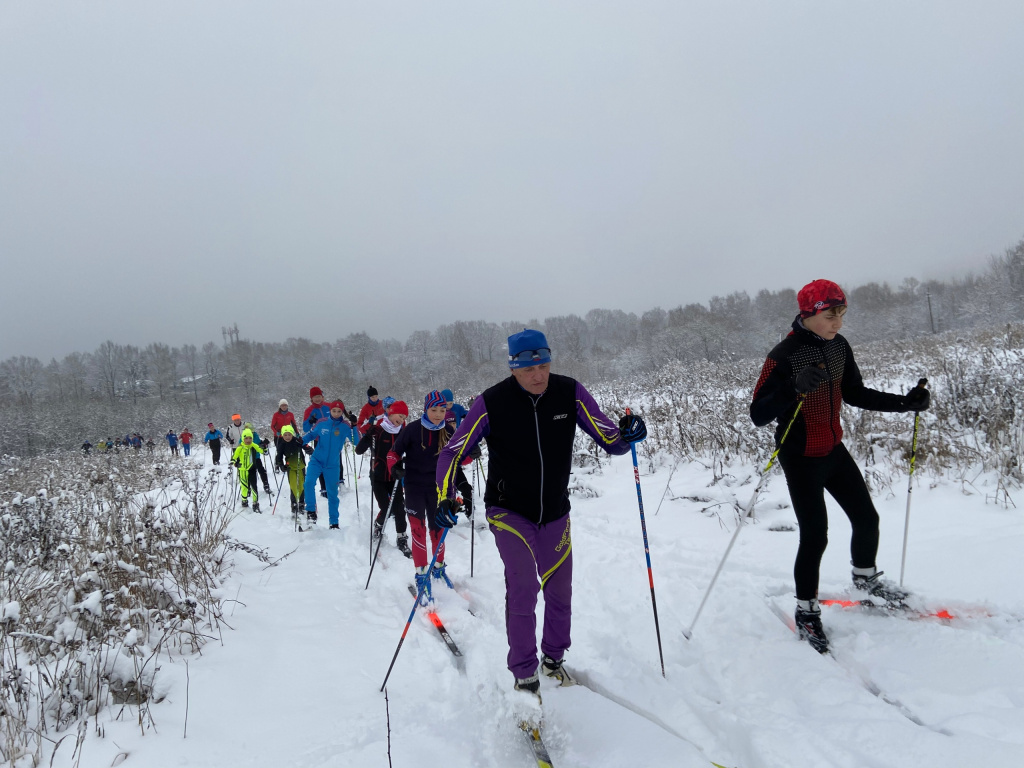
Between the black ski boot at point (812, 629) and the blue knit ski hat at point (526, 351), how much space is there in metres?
2.30

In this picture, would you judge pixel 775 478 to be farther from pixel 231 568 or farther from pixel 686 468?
pixel 231 568

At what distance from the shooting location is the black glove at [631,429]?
3.08 meters

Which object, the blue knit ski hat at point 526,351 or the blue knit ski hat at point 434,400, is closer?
the blue knit ski hat at point 526,351

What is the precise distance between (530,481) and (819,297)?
2.05m

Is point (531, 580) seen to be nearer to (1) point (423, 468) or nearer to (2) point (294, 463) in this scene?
(1) point (423, 468)

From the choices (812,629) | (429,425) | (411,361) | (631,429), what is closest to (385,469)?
(429,425)

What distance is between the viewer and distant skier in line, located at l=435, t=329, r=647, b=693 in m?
2.83

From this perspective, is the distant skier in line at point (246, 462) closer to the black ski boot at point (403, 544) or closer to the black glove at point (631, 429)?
the black ski boot at point (403, 544)

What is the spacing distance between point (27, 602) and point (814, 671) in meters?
5.18

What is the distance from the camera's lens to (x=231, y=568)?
547 centimetres

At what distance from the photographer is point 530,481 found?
2891 millimetres

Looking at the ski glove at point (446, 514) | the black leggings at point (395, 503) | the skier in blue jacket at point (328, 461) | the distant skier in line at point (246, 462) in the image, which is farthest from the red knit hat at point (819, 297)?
the distant skier in line at point (246, 462)

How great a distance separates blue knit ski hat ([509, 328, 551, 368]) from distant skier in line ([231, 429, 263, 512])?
8527 millimetres

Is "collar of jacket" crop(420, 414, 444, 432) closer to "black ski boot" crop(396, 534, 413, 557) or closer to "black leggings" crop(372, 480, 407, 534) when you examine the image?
"black leggings" crop(372, 480, 407, 534)
